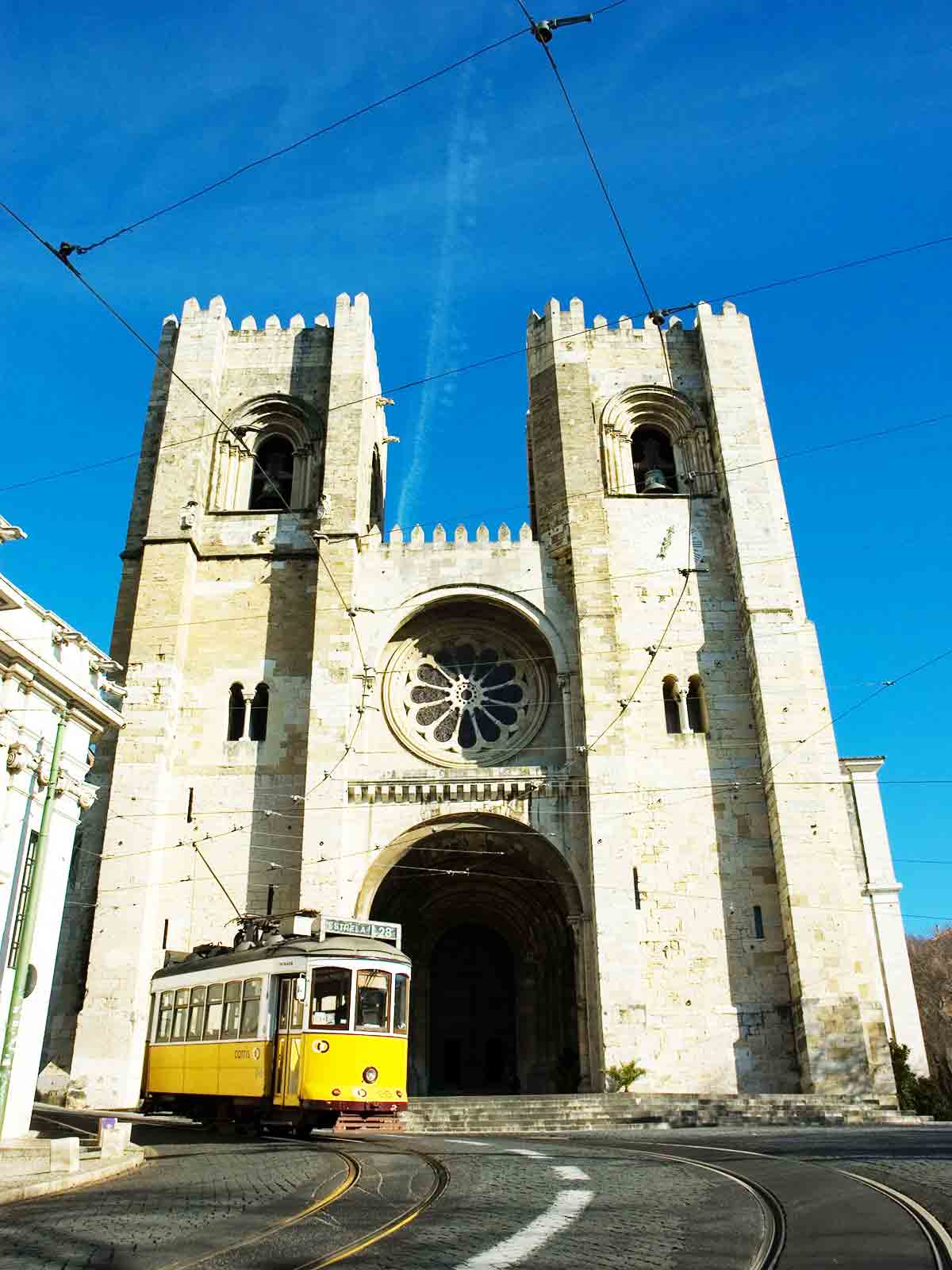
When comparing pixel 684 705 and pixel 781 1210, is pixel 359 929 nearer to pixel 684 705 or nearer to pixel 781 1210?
pixel 781 1210

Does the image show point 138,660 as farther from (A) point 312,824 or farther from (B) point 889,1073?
(B) point 889,1073

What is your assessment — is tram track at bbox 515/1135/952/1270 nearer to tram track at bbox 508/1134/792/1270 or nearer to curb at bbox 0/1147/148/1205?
tram track at bbox 508/1134/792/1270

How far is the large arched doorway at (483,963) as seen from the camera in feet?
69.2

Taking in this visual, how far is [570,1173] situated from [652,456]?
18.8 meters

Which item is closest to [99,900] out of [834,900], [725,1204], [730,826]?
[730,826]

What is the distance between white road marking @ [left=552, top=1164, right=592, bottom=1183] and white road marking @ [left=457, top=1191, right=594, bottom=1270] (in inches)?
28.5

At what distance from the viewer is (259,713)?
20984 mm

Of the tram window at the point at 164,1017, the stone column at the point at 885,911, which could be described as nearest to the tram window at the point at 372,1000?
the tram window at the point at 164,1017

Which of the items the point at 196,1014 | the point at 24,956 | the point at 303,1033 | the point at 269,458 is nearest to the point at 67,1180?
the point at 24,956

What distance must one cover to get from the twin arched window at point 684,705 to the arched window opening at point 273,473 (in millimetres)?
9841

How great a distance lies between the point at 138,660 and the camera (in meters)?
20.3

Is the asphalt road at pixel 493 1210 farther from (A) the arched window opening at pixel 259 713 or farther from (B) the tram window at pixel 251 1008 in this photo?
(A) the arched window opening at pixel 259 713

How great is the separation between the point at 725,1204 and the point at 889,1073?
12.7m

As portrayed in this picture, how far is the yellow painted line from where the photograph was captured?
4492mm
